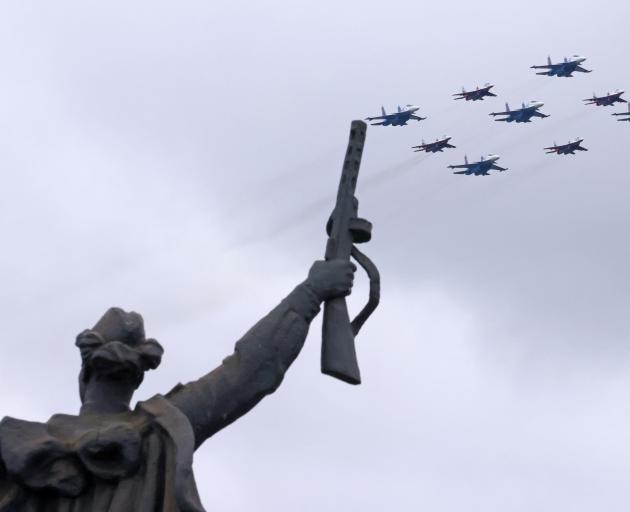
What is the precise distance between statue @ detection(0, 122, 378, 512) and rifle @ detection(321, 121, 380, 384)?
0.08ft

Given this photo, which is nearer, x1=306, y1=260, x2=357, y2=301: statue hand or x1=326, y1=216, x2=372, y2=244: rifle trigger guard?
x1=306, y1=260, x2=357, y2=301: statue hand

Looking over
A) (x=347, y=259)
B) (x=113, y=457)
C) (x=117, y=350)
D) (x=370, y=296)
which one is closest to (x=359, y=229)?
(x=347, y=259)

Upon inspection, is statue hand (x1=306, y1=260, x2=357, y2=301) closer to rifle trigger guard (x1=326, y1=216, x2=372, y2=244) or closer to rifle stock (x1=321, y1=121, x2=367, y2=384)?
rifle stock (x1=321, y1=121, x2=367, y2=384)

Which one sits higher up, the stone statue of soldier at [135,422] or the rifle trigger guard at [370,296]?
the rifle trigger guard at [370,296]

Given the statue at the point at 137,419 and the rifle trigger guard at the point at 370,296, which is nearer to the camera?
the statue at the point at 137,419

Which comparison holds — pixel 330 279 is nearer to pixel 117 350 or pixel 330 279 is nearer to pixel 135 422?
pixel 117 350

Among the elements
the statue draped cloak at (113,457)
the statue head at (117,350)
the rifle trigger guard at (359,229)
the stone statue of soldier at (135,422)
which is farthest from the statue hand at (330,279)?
the statue head at (117,350)

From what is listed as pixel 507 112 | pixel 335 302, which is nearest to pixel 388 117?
pixel 507 112

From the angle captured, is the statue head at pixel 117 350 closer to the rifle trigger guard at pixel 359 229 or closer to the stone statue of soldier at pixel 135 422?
the stone statue of soldier at pixel 135 422

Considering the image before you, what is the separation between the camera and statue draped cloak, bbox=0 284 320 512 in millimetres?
11742

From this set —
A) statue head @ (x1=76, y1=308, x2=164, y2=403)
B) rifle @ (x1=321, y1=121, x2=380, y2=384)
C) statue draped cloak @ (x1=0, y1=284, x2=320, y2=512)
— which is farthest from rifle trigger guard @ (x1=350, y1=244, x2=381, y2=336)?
statue head @ (x1=76, y1=308, x2=164, y2=403)

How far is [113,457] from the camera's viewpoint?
11875mm

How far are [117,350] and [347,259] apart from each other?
1940 millimetres

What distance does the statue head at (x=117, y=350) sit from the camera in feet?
39.9
